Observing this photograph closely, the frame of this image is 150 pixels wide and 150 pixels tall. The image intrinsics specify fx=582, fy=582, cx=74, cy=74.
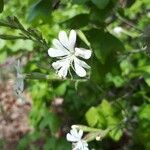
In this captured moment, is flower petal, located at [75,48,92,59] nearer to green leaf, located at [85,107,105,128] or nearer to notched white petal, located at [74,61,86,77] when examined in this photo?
notched white petal, located at [74,61,86,77]

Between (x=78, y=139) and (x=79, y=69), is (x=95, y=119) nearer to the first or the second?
(x=78, y=139)

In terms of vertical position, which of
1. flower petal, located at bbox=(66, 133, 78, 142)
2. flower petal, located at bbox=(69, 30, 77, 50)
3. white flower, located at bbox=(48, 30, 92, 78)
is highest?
flower petal, located at bbox=(69, 30, 77, 50)

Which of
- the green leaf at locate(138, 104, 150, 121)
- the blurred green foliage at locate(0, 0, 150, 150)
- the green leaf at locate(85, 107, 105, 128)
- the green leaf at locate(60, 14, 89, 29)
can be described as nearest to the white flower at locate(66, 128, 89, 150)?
the blurred green foliage at locate(0, 0, 150, 150)

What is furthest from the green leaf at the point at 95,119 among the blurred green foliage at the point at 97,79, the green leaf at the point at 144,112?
the green leaf at the point at 144,112

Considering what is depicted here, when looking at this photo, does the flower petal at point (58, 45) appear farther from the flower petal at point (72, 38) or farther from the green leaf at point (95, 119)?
the green leaf at point (95, 119)

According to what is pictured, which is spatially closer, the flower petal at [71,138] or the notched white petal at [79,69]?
the notched white petal at [79,69]

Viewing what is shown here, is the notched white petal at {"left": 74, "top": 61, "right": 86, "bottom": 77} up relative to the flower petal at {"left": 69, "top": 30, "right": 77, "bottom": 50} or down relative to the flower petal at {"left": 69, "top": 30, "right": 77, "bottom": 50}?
down

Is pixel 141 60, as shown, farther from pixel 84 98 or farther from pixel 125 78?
pixel 84 98

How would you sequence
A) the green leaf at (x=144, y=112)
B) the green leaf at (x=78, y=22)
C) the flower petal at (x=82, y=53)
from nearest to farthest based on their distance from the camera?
the flower petal at (x=82, y=53), the green leaf at (x=78, y=22), the green leaf at (x=144, y=112)
